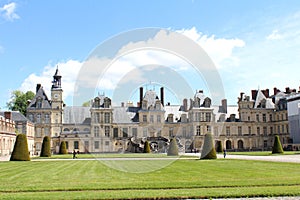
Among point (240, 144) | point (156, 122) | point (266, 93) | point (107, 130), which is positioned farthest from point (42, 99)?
point (266, 93)

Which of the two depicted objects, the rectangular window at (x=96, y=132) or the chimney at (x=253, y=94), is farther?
the chimney at (x=253, y=94)

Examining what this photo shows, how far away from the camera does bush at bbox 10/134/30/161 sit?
92.4 feet

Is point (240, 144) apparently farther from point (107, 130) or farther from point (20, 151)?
point (20, 151)

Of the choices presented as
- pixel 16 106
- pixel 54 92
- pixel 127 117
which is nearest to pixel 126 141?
pixel 127 117

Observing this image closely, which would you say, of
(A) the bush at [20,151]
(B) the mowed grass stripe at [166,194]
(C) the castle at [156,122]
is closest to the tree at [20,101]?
(C) the castle at [156,122]

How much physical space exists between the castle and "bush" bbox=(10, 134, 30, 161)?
22390 mm

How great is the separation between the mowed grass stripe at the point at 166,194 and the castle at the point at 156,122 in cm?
3950

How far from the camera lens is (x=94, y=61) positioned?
12484 millimetres

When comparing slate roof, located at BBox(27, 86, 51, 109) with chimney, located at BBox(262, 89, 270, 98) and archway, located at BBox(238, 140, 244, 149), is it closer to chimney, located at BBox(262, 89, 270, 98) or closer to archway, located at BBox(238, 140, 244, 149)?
archway, located at BBox(238, 140, 244, 149)

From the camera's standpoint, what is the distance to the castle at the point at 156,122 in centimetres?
5481

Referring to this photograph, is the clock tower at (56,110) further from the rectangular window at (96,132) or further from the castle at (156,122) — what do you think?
the rectangular window at (96,132)

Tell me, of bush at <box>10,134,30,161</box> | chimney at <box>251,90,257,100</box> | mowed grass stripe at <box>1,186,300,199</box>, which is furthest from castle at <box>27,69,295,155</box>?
mowed grass stripe at <box>1,186,300,199</box>

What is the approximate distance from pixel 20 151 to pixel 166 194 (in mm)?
21536

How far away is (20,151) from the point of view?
92.8 feet
